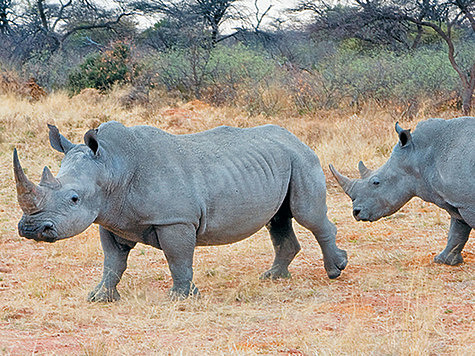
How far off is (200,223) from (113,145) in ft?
2.85

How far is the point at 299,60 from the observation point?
24.6 m

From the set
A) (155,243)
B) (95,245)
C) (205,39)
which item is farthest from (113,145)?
(205,39)

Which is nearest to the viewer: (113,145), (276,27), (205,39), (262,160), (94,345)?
(94,345)

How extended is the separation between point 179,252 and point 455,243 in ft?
9.10

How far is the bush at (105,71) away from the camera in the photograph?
64.8ft

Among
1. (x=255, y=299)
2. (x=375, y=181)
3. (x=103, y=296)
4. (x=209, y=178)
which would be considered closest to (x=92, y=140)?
(x=209, y=178)

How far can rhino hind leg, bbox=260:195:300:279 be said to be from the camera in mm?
6379

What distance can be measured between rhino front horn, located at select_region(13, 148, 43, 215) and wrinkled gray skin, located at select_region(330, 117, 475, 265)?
3.06 meters

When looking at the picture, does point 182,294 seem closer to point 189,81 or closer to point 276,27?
point 189,81

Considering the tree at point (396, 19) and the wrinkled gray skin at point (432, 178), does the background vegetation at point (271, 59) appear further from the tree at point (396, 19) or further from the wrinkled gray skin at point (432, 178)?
the wrinkled gray skin at point (432, 178)

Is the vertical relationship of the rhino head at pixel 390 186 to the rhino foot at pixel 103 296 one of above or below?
above

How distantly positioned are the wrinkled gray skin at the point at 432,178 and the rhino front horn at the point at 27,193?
306 centimetres

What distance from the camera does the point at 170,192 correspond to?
5.27 meters

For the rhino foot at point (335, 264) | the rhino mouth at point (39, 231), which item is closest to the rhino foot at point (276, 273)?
the rhino foot at point (335, 264)
